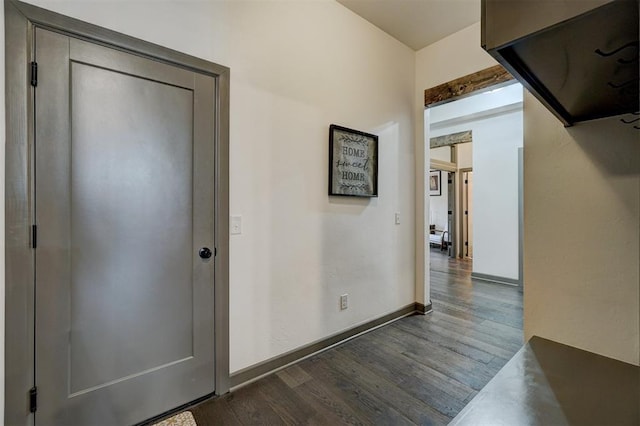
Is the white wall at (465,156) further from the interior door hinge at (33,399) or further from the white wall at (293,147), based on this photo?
the interior door hinge at (33,399)

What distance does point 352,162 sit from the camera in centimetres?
253

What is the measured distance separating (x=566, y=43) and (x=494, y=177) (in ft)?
15.5

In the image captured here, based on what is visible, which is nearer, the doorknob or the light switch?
the doorknob

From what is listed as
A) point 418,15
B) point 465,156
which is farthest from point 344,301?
point 465,156

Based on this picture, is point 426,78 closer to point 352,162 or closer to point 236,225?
point 352,162

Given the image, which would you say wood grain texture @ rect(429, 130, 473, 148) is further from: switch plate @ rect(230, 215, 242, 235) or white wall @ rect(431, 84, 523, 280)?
switch plate @ rect(230, 215, 242, 235)

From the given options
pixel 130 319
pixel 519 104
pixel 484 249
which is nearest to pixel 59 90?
pixel 130 319

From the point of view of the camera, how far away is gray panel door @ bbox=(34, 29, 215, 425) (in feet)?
4.38

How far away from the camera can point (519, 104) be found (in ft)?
13.1

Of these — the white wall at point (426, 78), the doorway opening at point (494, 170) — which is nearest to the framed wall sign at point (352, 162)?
the white wall at point (426, 78)

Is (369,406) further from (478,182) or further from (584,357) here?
(478,182)

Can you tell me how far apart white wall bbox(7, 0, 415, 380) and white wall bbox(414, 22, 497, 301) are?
34cm

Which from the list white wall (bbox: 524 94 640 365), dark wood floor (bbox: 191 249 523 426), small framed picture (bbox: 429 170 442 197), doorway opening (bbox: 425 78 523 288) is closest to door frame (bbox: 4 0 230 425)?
dark wood floor (bbox: 191 249 523 426)

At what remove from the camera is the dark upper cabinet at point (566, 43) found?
0.45 meters
